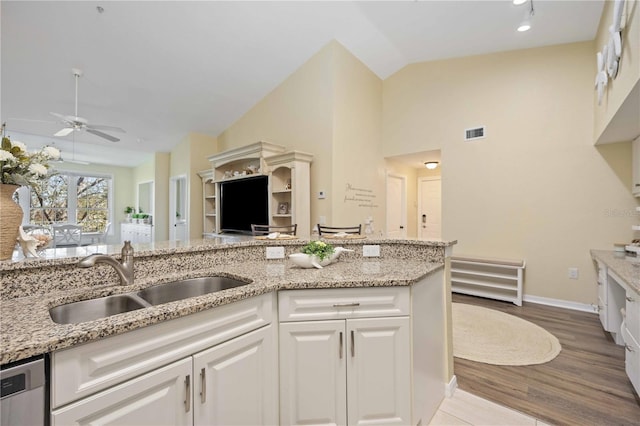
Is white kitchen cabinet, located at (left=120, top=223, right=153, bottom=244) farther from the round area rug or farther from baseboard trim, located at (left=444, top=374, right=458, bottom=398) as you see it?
baseboard trim, located at (left=444, top=374, right=458, bottom=398)

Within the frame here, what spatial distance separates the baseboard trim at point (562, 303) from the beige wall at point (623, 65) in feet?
6.99

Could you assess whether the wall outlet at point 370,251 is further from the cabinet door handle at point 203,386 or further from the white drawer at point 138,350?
the cabinet door handle at point 203,386

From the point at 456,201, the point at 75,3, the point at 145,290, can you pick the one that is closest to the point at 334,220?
the point at 456,201

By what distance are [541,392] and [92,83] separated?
629 centimetres

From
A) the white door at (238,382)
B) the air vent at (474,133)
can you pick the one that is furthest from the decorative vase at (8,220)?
the air vent at (474,133)

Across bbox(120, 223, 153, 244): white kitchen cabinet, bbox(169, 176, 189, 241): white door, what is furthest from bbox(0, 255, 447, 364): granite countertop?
bbox(120, 223, 153, 244): white kitchen cabinet

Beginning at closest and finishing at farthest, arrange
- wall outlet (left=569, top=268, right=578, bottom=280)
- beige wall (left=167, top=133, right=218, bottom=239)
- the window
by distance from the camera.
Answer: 1. wall outlet (left=569, top=268, right=578, bottom=280)
2. beige wall (left=167, top=133, right=218, bottom=239)
3. the window

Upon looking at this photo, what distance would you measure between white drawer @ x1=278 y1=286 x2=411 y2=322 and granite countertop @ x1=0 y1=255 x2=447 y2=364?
1.6 inches

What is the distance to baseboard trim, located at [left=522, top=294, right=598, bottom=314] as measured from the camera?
12.2 ft

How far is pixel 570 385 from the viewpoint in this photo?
214cm

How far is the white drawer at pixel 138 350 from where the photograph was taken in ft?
2.81

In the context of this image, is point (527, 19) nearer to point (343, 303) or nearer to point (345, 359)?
point (343, 303)

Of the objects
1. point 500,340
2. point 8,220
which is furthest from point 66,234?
point 500,340

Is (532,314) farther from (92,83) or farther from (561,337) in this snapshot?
(92,83)
